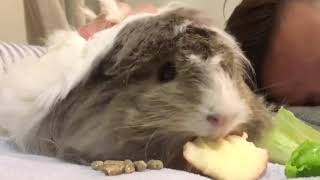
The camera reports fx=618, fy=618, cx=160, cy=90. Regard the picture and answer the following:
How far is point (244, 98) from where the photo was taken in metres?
0.81

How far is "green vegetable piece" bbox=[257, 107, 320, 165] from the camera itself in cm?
93

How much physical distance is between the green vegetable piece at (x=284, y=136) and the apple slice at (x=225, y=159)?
0.37ft

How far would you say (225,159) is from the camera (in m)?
0.75

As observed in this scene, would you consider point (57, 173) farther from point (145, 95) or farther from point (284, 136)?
point (284, 136)

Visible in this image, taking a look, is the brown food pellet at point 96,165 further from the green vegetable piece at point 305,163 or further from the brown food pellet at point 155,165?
the green vegetable piece at point 305,163

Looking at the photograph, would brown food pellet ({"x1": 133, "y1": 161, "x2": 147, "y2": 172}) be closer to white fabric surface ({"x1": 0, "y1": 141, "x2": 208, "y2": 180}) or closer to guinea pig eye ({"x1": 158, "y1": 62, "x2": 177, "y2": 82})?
white fabric surface ({"x1": 0, "y1": 141, "x2": 208, "y2": 180})

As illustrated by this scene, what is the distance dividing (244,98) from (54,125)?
0.83ft

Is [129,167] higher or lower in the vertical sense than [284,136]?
higher

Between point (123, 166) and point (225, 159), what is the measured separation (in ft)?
0.45

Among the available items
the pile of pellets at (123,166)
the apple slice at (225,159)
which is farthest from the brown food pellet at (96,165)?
the apple slice at (225,159)

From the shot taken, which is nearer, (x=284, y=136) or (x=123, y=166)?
(x=123, y=166)

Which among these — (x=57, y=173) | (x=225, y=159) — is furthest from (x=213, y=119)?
(x=57, y=173)

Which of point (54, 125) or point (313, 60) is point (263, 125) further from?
point (313, 60)

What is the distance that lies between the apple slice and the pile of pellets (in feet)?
0.15
